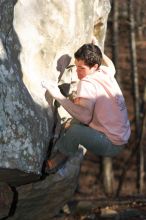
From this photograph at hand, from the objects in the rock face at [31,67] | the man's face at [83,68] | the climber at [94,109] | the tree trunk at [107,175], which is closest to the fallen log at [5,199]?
the rock face at [31,67]

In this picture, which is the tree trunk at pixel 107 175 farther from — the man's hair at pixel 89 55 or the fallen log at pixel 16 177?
the man's hair at pixel 89 55

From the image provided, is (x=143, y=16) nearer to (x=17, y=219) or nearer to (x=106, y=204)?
(x=106, y=204)

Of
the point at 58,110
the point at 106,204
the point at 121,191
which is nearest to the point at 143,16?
the point at 121,191

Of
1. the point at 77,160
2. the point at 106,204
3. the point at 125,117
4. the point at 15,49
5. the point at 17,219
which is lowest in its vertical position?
the point at 106,204

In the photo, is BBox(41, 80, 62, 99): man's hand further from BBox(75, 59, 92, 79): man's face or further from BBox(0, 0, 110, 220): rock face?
BBox(75, 59, 92, 79): man's face

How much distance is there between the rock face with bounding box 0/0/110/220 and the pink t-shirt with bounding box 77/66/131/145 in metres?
0.63

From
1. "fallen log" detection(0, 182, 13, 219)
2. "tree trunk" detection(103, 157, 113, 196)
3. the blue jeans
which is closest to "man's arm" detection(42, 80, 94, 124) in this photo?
the blue jeans

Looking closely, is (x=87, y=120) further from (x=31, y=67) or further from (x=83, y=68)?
(x=31, y=67)

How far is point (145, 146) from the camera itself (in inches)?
901

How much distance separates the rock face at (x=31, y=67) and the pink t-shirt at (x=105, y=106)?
0.63 m

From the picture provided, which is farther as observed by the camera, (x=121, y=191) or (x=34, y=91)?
(x=121, y=191)

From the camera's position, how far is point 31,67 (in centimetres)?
778

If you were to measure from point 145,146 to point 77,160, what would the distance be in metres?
14.4

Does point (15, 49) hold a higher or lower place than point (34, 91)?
higher
